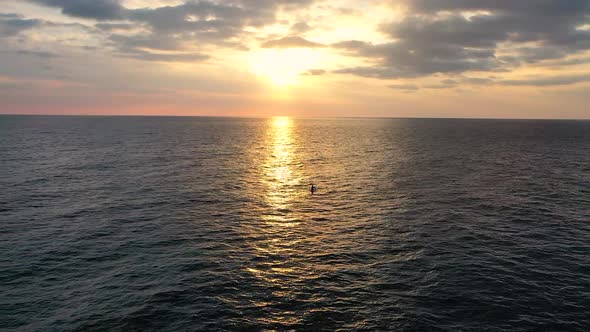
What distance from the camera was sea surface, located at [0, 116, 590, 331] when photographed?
98.9 feet

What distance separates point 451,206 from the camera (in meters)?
63.6

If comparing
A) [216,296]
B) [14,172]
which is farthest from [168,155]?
[216,296]

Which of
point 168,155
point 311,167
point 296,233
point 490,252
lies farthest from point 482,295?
point 168,155

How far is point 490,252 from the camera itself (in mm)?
43594

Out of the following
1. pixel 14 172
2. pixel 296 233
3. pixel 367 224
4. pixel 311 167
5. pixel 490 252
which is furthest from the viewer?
Answer: pixel 311 167

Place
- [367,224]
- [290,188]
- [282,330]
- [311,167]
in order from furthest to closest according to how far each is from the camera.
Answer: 1. [311,167]
2. [290,188]
3. [367,224]
4. [282,330]

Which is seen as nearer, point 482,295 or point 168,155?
point 482,295

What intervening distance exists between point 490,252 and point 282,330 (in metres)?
29.5

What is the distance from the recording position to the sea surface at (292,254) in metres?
30.2

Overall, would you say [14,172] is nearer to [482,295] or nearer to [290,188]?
[290,188]

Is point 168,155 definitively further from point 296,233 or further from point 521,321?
point 521,321

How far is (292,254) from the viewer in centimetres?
4316

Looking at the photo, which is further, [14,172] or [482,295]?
[14,172]

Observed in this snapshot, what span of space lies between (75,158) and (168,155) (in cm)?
2884
